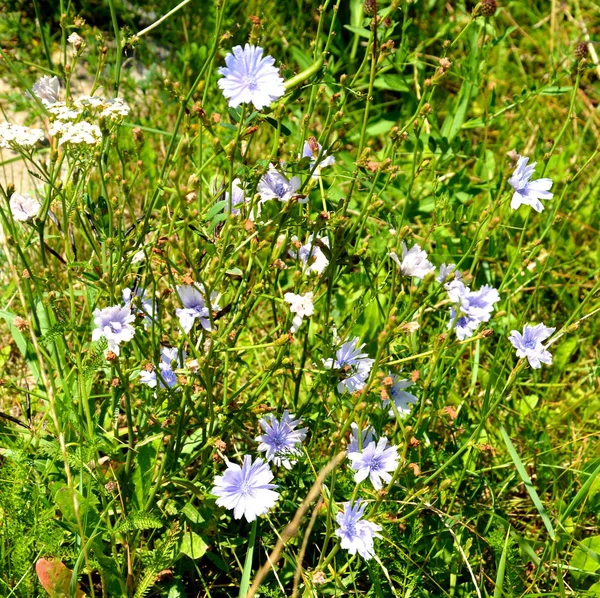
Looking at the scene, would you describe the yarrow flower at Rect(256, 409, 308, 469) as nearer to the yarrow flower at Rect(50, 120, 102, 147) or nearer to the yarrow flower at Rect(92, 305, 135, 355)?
the yarrow flower at Rect(92, 305, 135, 355)

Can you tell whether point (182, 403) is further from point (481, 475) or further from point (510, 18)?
point (510, 18)

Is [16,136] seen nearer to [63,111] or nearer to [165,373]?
[63,111]

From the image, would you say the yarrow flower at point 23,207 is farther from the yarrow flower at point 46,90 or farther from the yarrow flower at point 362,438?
the yarrow flower at point 362,438

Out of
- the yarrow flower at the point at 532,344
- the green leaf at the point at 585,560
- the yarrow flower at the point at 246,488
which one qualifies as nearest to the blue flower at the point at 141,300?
the yarrow flower at the point at 246,488

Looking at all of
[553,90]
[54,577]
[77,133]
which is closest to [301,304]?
[77,133]

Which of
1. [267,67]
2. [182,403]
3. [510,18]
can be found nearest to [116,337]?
[182,403]
